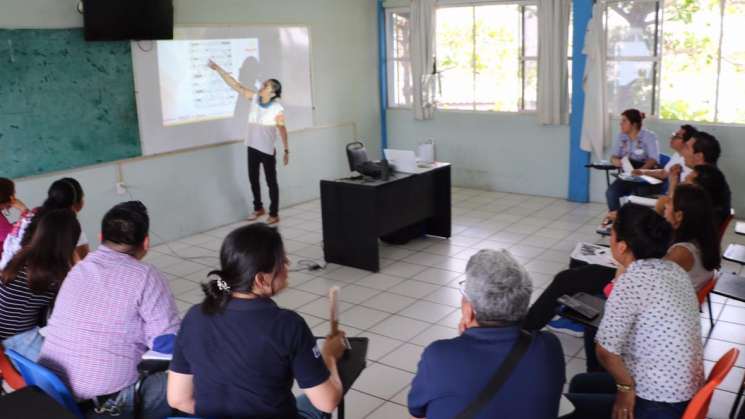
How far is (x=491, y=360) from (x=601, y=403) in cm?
91

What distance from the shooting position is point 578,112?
7.73 m

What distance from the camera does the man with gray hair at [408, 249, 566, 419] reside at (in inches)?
73.9

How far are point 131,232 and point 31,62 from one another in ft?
11.9

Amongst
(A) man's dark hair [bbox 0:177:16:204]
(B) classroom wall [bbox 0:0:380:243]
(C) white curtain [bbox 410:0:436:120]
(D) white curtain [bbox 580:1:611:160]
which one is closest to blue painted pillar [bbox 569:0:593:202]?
(D) white curtain [bbox 580:1:611:160]

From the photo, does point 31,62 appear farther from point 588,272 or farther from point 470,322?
point 470,322

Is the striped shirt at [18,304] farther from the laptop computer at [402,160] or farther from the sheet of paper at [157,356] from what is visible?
the laptop computer at [402,160]

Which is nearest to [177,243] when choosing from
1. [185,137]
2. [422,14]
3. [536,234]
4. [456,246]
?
[185,137]

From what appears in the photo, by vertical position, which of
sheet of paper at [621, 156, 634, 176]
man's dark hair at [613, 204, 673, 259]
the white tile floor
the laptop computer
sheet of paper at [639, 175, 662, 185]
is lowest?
the white tile floor

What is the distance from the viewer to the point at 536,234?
675 cm

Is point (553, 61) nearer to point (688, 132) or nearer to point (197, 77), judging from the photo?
point (688, 132)

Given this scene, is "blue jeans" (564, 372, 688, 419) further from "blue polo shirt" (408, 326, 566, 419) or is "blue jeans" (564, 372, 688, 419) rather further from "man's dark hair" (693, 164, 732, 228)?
"man's dark hair" (693, 164, 732, 228)

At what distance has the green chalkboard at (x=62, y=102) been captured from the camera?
18.3 ft

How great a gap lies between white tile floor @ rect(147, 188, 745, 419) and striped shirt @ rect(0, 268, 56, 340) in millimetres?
1554

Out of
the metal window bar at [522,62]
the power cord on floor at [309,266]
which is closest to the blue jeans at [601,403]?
the power cord on floor at [309,266]
